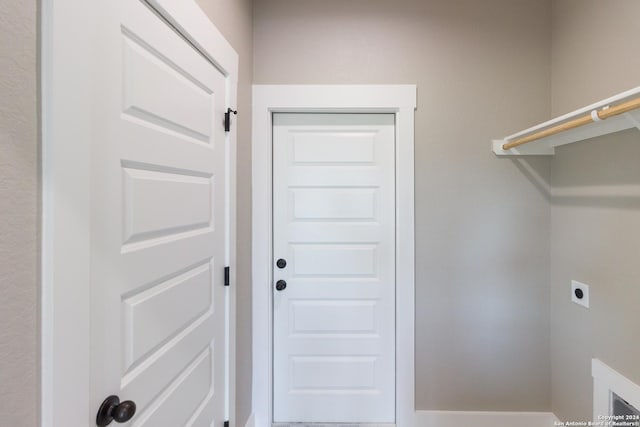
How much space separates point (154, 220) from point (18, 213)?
0.35 meters

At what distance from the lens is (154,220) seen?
0.86 m

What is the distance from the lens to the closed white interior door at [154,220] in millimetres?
701

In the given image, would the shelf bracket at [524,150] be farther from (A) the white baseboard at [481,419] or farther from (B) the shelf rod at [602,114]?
(A) the white baseboard at [481,419]

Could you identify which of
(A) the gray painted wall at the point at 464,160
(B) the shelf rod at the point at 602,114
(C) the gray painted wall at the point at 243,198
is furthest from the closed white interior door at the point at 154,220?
(B) the shelf rod at the point at 602,114

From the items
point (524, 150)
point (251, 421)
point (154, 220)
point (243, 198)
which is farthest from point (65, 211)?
point (524, 150)

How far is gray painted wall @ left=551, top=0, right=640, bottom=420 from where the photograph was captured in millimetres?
1230

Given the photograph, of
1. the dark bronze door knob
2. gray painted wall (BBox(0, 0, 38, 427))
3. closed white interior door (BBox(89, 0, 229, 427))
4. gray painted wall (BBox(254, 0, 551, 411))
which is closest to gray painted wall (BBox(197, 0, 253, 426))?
gray painted wall (BBox(254, 0, 551, 411))

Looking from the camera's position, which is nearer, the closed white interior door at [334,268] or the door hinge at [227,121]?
the door hinge at [227,121]

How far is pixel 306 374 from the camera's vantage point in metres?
1.79

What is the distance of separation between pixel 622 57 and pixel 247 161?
5.70ft

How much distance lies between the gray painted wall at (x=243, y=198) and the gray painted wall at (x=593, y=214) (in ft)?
5.48

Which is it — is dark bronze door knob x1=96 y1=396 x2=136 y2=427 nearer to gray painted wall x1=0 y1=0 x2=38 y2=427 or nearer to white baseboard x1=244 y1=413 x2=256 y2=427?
gray painted wall x1=0 y1=0 x2=38 y2=427

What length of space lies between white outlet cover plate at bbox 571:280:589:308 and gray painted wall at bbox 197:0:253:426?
1.69 m

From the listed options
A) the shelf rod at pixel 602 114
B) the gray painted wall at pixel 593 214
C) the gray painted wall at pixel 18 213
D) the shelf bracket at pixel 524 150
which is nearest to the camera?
the gray painted wall at pixel 18 213
